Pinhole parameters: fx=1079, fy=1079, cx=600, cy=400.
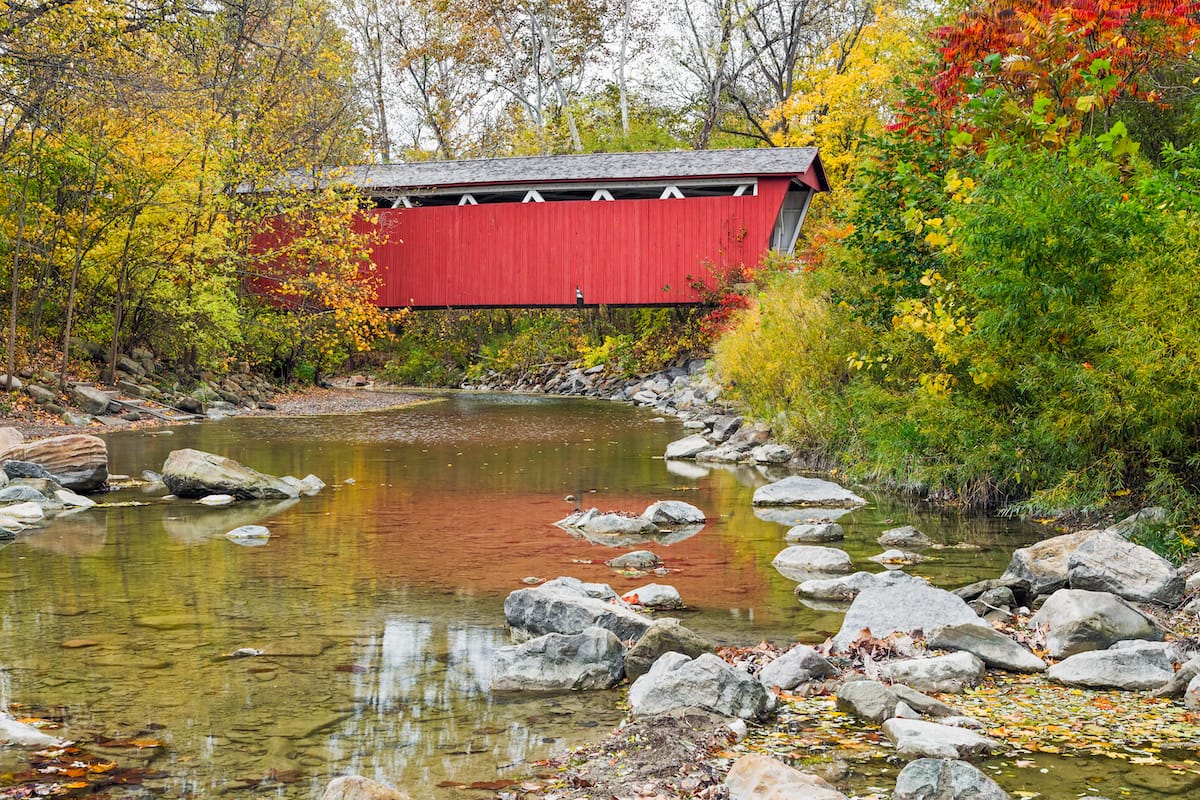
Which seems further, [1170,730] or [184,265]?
[184,265]

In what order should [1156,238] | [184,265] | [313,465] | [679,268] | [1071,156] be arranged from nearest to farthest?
[1156,238] < [1071,156] < [313,465] < [184,265] < [679,268]

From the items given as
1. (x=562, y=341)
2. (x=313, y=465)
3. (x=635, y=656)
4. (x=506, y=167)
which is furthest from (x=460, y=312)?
(x=635, y=656)

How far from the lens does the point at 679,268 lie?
2244 cm

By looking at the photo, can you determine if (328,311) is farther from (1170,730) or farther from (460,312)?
(1170,730)

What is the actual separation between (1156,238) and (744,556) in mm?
3099

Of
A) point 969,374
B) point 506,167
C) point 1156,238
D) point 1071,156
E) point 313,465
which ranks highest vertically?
point 506,167

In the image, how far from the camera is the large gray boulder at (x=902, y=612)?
4.73m

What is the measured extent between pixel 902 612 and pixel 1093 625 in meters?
0.78

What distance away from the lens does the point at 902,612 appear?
4.82 metres

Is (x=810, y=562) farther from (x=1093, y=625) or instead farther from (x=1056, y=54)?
(x=1056, y=54)

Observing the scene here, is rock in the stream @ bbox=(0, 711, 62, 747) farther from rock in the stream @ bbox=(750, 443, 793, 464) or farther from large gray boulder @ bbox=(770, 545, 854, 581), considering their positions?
rock in the stream @ bbox=(750, 443, 793, 464)

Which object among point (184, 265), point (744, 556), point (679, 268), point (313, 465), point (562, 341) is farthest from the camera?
point (562, 341)

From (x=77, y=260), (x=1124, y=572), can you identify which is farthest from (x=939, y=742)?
(x=77, y=260)

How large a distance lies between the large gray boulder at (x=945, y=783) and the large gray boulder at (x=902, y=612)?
1555 millimetres
